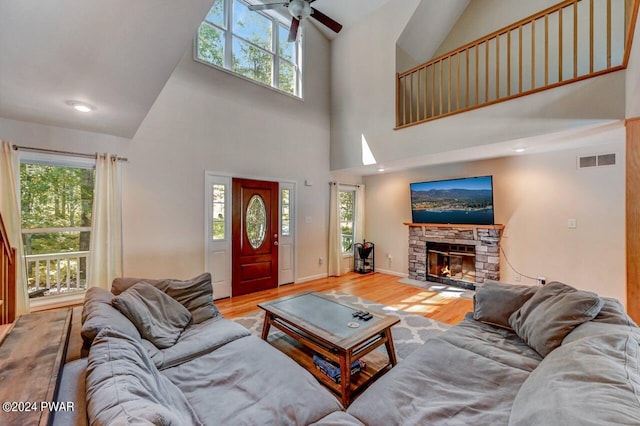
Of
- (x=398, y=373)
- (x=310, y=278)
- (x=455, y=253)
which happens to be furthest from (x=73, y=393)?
(x=455, y=253)

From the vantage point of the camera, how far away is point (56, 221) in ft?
10.7

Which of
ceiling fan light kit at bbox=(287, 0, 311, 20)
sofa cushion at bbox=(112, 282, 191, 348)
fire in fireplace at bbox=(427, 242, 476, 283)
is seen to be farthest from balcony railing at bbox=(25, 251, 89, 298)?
fire in fireplace at bbox=(427, 242, 476, 283)

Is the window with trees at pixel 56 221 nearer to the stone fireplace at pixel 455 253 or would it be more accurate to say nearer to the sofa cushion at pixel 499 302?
the sofa cushion at pixel 499 302

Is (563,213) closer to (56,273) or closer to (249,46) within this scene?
(249,46)

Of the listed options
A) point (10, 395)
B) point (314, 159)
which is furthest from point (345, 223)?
point (10, 395)

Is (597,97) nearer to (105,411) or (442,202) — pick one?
(442,202)

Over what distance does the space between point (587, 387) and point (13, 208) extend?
4722 mm

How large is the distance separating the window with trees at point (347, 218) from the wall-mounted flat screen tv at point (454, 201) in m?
1.43

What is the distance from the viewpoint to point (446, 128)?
148 inches

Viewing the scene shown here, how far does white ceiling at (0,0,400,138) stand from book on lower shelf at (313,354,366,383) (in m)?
2.46

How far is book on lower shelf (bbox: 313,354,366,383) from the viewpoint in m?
2.04

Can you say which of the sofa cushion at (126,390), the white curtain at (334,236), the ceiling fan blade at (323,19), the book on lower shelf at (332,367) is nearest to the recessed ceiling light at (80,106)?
the sofa cushion at (126,390)

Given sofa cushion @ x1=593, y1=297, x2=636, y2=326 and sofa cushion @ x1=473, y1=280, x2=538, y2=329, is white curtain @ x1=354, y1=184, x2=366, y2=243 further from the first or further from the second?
sofa cushion @ x1=593, y1=297, x2=636, y2=326

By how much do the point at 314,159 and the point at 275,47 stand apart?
2239 millimetres
